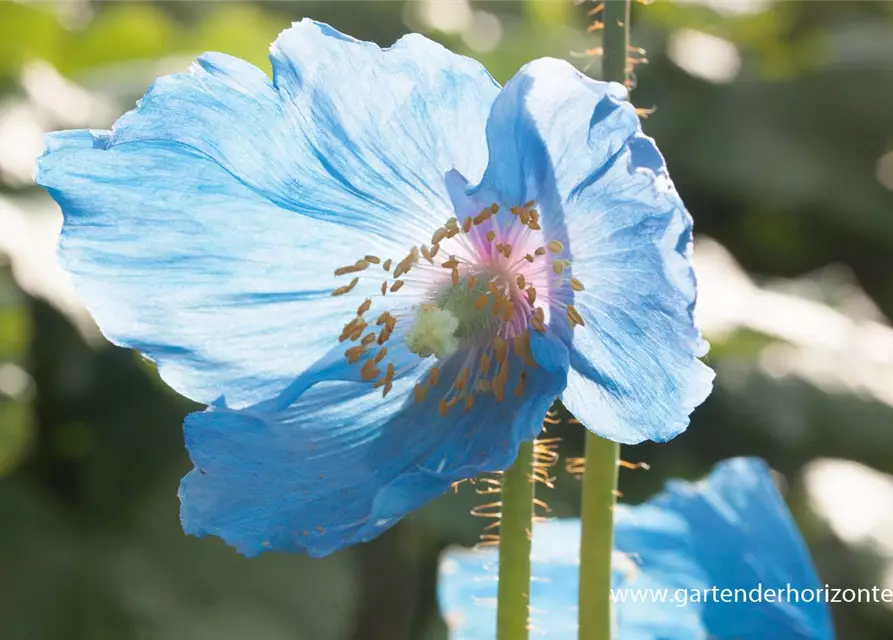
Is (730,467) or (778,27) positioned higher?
(778,27)

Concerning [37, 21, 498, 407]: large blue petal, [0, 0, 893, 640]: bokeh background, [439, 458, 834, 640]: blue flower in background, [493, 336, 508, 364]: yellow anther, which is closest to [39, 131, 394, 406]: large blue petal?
[37, 21, 498, 407]: large blue petal

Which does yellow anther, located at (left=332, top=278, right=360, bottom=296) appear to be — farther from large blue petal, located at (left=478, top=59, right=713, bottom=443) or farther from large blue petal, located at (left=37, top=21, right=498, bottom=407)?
large blue petal, located at (left=478, top=59, right=713, bottom=443)

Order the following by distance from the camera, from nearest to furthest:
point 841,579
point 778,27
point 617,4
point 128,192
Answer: point 617,4 < point 128,192 < point 841,579 < point 778,27

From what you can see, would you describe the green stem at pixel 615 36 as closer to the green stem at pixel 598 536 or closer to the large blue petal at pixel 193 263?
the green stem at pixel 598 536

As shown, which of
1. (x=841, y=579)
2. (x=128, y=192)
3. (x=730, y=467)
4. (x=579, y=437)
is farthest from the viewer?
(x=579, y=437)

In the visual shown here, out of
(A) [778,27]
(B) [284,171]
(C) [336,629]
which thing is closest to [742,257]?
(A) [778,27]

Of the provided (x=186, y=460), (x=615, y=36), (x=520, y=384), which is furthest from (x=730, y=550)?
(x=186, y=460)

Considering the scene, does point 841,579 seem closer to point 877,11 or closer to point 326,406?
point 326,406
